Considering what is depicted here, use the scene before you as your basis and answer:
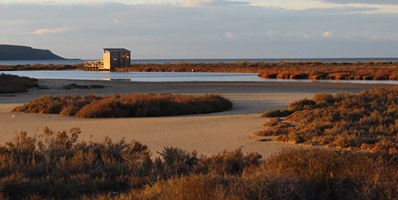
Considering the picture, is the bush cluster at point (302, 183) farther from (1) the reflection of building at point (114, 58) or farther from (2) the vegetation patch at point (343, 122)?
(1) the reflection of building at point (114, 58)

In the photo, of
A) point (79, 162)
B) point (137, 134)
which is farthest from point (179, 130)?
point (79, 162)

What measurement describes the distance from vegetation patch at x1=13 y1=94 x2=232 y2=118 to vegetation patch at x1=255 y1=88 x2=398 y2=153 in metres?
4.18

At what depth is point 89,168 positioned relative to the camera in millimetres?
10773

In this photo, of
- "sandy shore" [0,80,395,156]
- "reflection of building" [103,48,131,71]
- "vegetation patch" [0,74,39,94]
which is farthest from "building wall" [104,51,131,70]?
"sandy shore" [0,80,395,156]

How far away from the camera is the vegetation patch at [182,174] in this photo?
7582 mm

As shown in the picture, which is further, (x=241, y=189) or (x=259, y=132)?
(x=259, y=132)

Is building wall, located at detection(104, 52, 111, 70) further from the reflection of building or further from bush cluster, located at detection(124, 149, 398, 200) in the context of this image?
bush cluster, located at detection(124, 149, 398, 200)

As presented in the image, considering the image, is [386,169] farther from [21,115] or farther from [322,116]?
[21,115]

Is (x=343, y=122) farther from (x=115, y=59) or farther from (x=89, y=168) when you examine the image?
(x=115, y=59)

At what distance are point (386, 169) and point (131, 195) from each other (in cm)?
345

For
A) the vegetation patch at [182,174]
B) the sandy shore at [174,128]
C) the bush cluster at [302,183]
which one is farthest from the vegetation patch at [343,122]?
the bush cluster at [302,183]

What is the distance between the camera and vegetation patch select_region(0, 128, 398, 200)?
7582mm

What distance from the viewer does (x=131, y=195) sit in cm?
804

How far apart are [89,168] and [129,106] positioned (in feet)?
42.0
